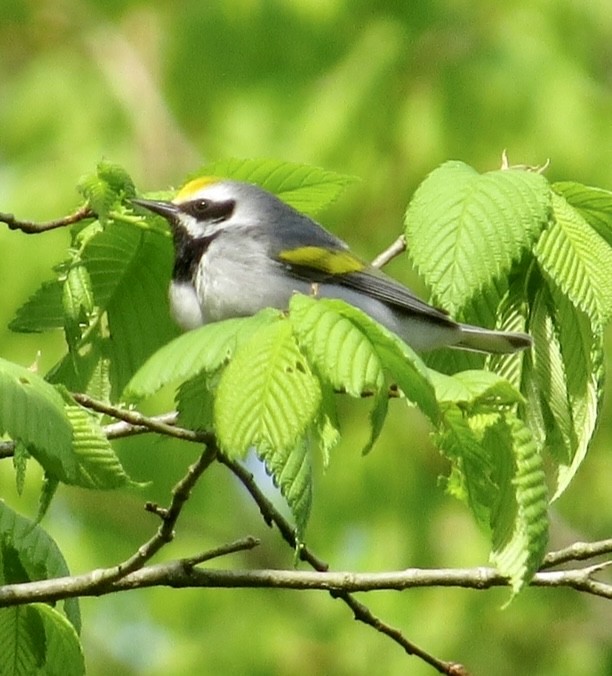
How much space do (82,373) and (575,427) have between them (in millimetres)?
940

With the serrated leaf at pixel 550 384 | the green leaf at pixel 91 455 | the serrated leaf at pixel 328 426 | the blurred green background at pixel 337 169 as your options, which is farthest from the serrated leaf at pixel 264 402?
the blurred green background at pixel 337 169

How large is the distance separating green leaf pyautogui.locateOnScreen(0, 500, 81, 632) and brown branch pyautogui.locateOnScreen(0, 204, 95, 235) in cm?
50

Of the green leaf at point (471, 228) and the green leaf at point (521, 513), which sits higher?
the green leaf at point (471, 228)

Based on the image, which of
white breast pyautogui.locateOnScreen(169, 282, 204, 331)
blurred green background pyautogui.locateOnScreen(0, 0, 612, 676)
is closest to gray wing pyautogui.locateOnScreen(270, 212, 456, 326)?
white breast pyautogui.locateOnScreen(169, 282, 204, 331)

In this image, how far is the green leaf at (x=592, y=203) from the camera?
2.45 meters

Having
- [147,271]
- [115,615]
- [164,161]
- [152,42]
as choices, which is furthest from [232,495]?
[147,271]

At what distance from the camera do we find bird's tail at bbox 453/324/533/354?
2365 millimetres

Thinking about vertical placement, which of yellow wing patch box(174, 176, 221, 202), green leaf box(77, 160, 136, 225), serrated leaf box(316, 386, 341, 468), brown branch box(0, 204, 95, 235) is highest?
green leaf box(77, 160, 136, 225)

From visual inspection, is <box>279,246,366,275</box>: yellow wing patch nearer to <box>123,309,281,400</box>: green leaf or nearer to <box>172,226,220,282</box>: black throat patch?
<box>172,226,220,282</box>: black throat patch

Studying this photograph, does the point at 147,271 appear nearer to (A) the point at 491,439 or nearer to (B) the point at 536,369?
(B) the point at 536,369

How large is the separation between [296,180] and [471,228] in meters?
0.74

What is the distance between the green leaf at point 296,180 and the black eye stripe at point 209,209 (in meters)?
0.38

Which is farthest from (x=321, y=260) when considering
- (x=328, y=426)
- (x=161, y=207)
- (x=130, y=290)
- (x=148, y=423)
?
(x=328, y=426)

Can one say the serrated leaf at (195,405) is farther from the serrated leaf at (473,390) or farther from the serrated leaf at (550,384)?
Answer: the serrated leaf at (550,384)
